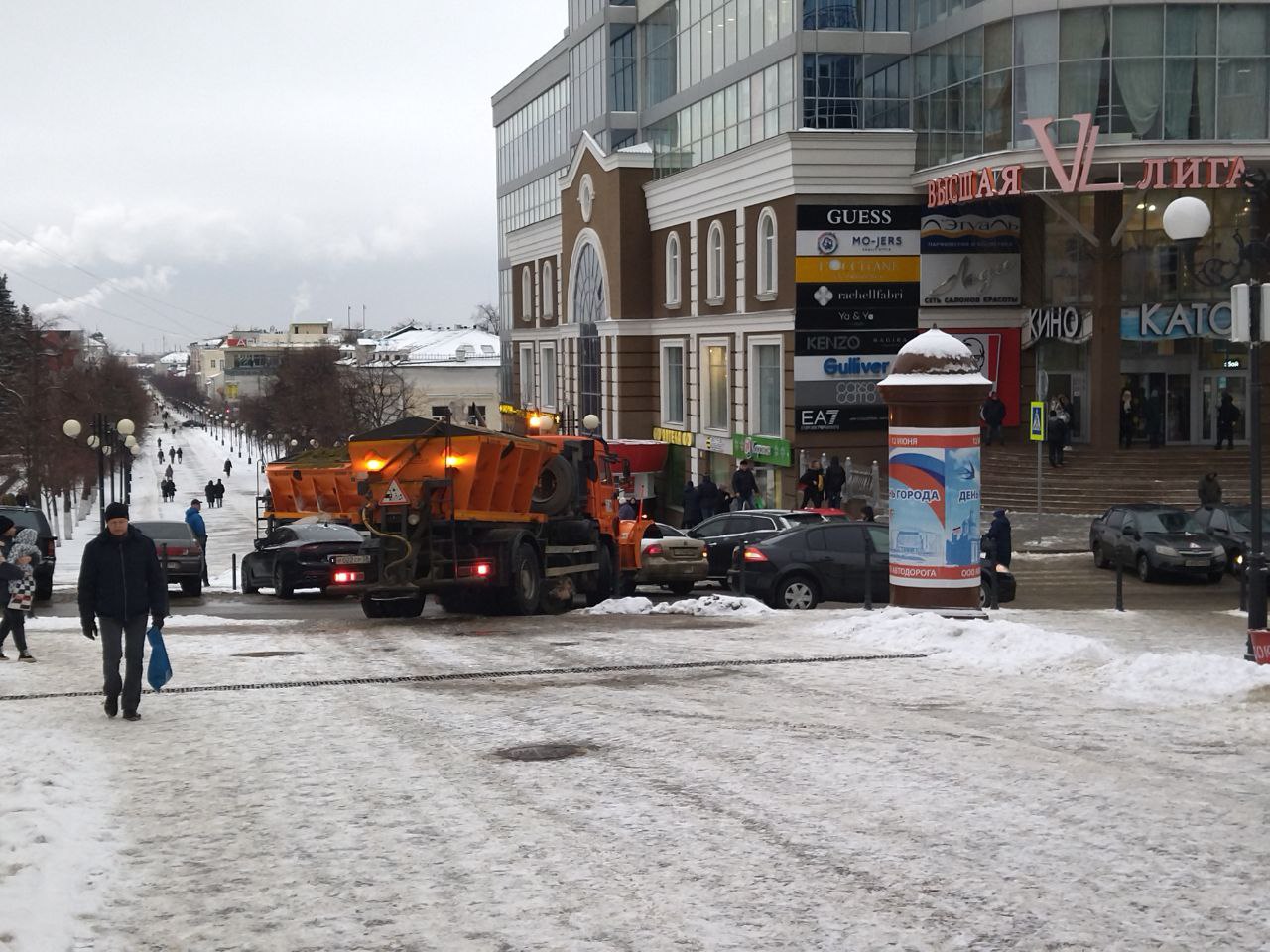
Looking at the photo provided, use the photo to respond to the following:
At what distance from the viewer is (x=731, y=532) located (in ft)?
88.6

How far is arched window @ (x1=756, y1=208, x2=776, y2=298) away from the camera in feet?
143

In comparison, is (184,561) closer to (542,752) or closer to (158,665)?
(158,665)

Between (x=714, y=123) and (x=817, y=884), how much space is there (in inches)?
1761

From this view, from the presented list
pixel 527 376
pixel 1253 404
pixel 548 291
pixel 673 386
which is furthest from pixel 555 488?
pixel 527 376

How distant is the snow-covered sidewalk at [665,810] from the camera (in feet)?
22.8

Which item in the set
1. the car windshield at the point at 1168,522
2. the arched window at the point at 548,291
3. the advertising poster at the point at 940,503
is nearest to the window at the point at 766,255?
the car windshield at the point at 1168,522

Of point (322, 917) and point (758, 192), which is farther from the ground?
point (758, 192)

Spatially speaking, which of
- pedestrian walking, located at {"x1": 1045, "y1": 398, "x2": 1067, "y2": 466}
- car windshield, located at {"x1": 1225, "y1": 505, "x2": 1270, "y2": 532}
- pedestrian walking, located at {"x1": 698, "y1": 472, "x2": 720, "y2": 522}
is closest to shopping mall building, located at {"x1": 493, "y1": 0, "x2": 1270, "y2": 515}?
pedestrian walking, located at {"x1": 1045, "y1": 398, "x2": 1067, "y2": 466}

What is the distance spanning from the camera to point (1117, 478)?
123 feet

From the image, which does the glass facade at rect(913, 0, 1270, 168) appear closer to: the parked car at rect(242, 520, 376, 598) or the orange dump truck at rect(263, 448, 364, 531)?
the orange dump truck at rect(263, 448, 364, 531)

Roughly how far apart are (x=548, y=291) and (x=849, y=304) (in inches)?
1162

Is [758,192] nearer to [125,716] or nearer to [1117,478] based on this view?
[1117,478]

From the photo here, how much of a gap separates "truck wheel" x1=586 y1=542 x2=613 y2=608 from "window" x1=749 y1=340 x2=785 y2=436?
19171 mm

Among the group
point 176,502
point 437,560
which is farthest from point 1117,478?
point 176,502
